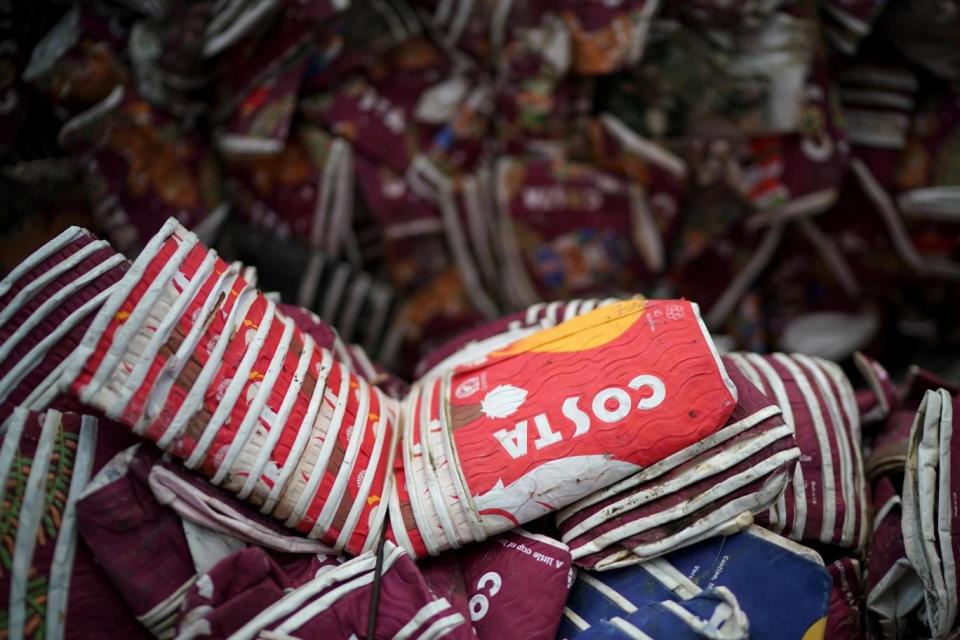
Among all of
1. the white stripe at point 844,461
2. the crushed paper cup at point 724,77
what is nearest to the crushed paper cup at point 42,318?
the white stripe at point 844,461

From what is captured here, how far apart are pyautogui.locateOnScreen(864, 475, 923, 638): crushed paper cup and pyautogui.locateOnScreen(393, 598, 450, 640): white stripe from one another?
0.53m

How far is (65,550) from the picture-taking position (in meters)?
0.79

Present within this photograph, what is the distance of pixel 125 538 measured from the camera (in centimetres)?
80

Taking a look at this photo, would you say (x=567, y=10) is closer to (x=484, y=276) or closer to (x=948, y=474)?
(x=484, y=276)

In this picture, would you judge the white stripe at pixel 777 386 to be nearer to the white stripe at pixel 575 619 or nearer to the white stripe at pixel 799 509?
the white stripe at pixel 799 509

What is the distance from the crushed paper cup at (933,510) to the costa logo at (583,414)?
326 mm

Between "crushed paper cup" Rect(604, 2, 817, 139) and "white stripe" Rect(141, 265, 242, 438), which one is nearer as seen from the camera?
"white stripe" Rect(141, 265, 242, 438)

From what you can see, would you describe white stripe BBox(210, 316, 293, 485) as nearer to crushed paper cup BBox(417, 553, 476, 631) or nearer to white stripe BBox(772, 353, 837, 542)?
crushed paper cup BBox(417, 553, 476, 631)

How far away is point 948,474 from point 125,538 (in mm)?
901

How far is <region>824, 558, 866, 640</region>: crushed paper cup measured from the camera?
0.93 metres

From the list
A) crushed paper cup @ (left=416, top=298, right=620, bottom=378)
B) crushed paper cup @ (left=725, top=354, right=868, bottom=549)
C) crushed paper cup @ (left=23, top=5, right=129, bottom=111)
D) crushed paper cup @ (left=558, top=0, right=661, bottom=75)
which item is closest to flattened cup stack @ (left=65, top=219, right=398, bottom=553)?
crushed paper cup @ (left=416, top=298, right=620, bottom=378)

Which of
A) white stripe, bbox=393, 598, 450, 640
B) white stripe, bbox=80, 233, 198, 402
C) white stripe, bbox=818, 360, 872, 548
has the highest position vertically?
white stripe, bbox=80, 233, 198, 402

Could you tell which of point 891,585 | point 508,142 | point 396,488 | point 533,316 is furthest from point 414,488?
point 508,142

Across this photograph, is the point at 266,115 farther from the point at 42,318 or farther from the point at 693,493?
the point at 693,493
